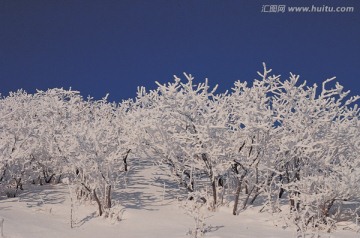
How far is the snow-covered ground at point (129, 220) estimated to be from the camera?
25.8 feet

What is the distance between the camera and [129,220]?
8.90m

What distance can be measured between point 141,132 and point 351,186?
5419mm

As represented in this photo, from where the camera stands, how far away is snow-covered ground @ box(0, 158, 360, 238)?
7.86 metres

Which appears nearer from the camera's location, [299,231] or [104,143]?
[299,231]

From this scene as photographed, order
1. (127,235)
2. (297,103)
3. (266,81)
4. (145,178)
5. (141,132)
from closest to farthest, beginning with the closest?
(127,235) → (266,81) → (297,103) → (141,132) → (145,178)

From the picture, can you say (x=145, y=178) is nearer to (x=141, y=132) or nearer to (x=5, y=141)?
(x=141, y=132)

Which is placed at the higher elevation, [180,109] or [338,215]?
[180,109]

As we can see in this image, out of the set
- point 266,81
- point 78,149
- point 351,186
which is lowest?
point 351,186

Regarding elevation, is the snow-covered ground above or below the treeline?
below

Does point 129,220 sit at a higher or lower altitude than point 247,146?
lower

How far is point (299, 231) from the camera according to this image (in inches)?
319

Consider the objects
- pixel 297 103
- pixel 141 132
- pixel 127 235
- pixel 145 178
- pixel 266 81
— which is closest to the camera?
pixel 127 235

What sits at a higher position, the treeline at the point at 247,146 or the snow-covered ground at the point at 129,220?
the treeline at the point at 247,146

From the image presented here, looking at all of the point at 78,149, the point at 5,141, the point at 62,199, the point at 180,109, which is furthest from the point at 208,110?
the point at 5,141
